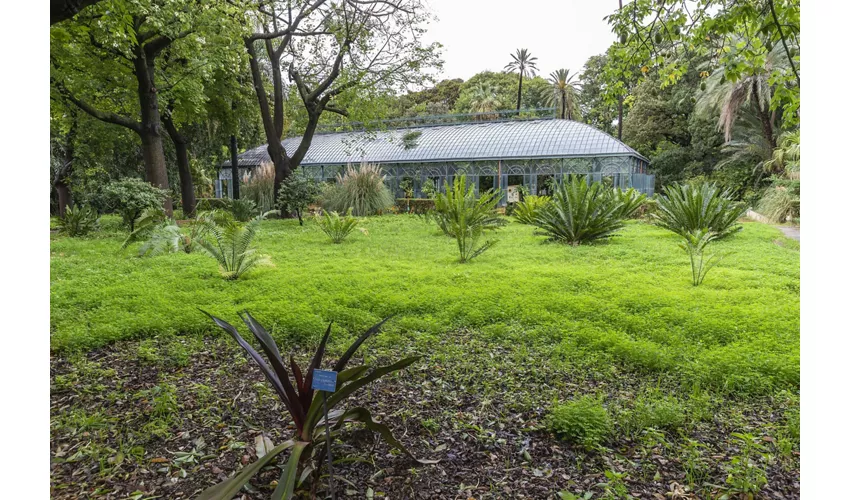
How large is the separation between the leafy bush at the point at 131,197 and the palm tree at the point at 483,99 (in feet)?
83.6

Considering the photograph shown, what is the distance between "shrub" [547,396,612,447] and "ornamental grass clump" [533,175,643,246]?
6.37 metres

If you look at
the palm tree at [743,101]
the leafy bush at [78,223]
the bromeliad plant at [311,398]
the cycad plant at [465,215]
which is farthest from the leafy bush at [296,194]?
the palm tree at [743,101]

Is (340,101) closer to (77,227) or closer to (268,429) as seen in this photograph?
(77,227)

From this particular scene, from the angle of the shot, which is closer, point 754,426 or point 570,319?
point 754,426

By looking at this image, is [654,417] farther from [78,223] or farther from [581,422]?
[78,223]

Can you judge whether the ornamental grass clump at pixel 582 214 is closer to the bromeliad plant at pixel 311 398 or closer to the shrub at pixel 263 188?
the bromeliad plant at pixel 311 398

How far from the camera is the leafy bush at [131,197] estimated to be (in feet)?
33.5

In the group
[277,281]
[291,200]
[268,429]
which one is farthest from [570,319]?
[291,200]

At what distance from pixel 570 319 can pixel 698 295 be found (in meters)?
1.70

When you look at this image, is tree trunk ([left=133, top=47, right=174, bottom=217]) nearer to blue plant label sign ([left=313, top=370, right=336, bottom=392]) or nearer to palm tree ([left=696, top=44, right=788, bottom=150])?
blue plant label sign ([left=313, top=370, right=336, bottom=392])

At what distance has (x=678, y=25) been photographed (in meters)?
3.06

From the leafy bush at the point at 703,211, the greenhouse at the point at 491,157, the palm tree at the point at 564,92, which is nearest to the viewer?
the leafy bush at the point at 703,211

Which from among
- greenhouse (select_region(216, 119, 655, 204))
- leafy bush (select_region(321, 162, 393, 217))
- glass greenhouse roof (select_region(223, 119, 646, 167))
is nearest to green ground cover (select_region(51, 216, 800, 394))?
leafy bush (select_region(321, 162, 393, 217))

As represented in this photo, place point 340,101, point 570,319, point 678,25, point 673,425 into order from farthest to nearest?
point 340,101
point 570,319
point 678,25
point 673,425
